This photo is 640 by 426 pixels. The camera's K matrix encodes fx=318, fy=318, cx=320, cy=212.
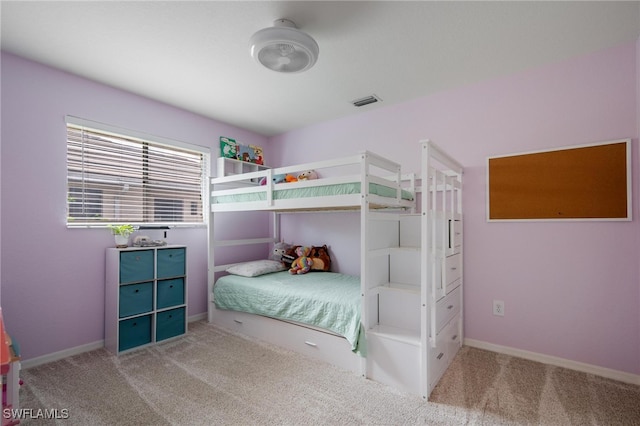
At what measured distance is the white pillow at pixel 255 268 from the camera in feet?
10.9

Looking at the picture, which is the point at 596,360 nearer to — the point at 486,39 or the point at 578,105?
the point at 578,105

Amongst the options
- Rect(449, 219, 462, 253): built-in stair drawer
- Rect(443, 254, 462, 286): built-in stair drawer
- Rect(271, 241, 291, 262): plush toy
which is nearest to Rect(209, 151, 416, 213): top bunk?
Rect(449, 219, 462, 253): built-in stair drawer

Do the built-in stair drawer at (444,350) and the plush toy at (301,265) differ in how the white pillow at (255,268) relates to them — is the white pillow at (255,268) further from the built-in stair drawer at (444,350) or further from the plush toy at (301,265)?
the built-in stair drawer at (444,350)

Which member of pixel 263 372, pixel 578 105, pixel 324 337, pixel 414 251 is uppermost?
pixel 578 105

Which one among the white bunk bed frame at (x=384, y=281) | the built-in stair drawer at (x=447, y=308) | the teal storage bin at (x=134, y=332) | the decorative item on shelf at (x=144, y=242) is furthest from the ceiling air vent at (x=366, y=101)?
the teal storage bin at (x=134, y=332)

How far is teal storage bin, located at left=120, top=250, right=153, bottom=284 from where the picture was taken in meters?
2.62

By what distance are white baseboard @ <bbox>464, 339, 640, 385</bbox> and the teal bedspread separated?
1167mm

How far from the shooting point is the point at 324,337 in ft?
8.08

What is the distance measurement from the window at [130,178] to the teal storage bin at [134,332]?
903 mm

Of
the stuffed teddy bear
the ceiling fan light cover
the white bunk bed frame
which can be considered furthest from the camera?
the stuffed teddy bear

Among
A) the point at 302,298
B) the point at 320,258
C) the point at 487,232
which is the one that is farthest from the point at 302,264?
the point at 487,232

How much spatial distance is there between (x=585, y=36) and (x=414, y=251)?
180 cm

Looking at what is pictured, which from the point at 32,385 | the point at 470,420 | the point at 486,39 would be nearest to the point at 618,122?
the point at 486,39

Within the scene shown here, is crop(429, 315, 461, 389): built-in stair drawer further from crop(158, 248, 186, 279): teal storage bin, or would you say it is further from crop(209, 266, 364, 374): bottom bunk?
crop(158, 248, 186, 279): teal storage bin
